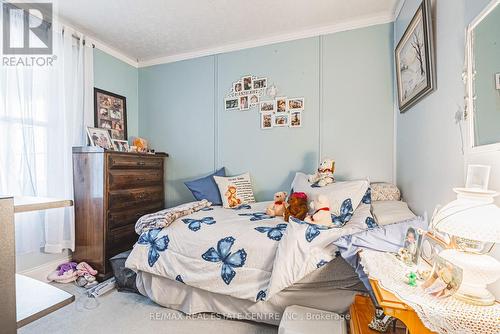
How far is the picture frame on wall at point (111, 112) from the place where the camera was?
2.72m

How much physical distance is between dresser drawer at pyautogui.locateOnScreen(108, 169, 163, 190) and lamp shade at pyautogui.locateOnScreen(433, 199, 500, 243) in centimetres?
245

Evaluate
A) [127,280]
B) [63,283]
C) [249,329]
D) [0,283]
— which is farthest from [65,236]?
[0,283]

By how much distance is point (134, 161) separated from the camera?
2.61m

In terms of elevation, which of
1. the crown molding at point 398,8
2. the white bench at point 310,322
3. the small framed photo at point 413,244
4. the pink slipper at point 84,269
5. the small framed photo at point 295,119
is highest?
the crown molding at point 398,8

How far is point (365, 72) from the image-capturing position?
7.95 ft

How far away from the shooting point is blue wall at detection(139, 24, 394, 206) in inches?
94.7

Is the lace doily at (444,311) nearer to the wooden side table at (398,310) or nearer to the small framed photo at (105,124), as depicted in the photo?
the wooden side table at (398,310)

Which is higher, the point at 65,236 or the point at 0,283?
the point at 0,283

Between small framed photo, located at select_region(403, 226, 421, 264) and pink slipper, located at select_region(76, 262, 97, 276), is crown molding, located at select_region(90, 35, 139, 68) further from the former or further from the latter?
small framed photo, located at select_region(403, 226, 421, 264)

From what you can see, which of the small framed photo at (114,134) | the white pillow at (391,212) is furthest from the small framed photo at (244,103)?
the white pillow at (391,212)

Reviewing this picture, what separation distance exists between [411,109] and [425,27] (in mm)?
607

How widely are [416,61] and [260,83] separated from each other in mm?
1499

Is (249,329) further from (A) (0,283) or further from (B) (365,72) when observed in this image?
(B) (365,72)

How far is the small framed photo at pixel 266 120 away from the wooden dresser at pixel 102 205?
4.68 ft
